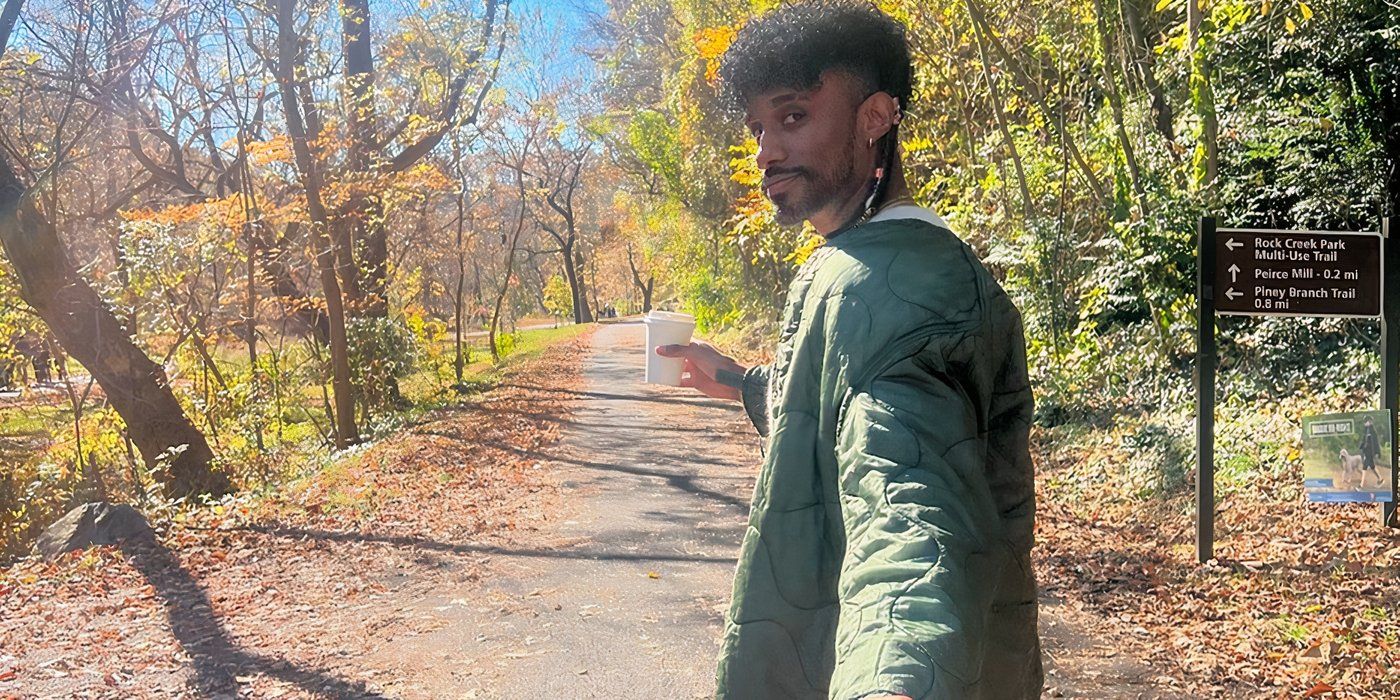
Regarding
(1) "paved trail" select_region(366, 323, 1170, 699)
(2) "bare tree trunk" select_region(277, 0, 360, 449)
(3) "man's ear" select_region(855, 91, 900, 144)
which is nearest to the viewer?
(3) "man's ear" select_region(855, 91, 900, 144)

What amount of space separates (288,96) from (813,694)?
13403 millimetres

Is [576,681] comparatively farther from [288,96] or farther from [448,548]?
[288,96]

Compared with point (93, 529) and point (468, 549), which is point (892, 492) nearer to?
point (468, 549)

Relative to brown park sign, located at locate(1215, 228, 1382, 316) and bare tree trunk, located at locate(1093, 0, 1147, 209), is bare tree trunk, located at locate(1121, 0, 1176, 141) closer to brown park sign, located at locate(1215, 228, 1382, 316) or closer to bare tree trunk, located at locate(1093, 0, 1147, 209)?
bare tree trunk, located at locate(1093, 0, 1147, 209)

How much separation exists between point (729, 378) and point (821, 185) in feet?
2.63

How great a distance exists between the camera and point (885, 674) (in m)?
1.08

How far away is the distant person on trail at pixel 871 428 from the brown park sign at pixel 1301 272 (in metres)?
5.47

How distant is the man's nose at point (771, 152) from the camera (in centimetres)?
169

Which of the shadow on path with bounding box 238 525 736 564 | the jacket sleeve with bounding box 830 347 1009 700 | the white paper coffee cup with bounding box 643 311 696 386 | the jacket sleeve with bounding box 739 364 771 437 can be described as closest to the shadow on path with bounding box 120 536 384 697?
the shadow on path with bounding box 238 525 736 564

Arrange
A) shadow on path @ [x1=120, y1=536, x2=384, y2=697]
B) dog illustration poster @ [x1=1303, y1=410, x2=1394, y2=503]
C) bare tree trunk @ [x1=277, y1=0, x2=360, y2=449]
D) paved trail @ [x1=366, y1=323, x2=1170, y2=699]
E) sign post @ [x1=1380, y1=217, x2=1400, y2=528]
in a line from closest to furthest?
paved trail @ [x1=366, y1=323, x2=1170, y2=699]
shadow on path @ [x1=120, y1=536, x2=384, y2=697]
dog illustration poster @ [x1=1303, y1=410, x2=1394, y2=503]
sign post @ [x1=1380, y1=217, x2=1400, y2=528]
bare tree trunk @ [x1=277, y1=0, x2=360, y2=449]

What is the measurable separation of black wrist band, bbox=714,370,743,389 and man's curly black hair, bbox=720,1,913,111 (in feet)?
2.49

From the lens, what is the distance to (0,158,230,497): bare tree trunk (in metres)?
11.0

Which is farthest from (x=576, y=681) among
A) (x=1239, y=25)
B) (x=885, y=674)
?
(x=1239, y=25)

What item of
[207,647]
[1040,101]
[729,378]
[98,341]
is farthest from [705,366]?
[98,341]
